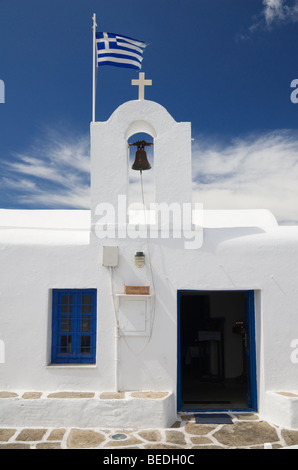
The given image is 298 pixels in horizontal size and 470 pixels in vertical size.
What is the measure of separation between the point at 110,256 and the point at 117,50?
4732 millimetres

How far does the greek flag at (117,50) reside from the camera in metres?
8.57

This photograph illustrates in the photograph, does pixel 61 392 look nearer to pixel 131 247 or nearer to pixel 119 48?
pixel 131 247

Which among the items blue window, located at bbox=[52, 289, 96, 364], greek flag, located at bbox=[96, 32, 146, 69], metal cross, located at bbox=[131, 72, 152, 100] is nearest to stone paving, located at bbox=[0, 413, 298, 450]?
blue window, located at bbox=[52, 289, 96, 364]

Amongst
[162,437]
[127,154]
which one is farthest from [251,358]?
[127,154]

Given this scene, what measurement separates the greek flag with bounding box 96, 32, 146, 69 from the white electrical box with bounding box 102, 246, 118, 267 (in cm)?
425

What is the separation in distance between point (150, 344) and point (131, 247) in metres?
2.13

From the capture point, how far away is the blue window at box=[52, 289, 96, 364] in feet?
27.0

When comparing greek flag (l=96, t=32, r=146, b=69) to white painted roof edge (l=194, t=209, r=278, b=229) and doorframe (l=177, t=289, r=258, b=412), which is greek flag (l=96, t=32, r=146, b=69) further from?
doorframe (l=177, t=289, r=258, b=412)

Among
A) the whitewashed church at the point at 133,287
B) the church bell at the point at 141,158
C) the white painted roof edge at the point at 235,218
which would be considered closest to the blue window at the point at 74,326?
the whitewashed church at the point at 133,287

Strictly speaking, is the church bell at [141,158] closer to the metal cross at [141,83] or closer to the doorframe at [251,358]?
the metal cross at [141,83]

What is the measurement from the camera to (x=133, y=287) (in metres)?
7.95

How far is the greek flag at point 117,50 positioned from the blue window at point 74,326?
207 inches

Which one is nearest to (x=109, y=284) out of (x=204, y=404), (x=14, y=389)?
(x=14, y=389)

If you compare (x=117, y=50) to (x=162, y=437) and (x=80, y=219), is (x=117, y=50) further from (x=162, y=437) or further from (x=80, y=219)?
(x=162, y=437)
